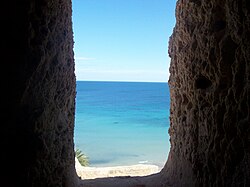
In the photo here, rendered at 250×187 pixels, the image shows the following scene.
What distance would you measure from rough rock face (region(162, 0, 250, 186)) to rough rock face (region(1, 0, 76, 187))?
60.3 inches

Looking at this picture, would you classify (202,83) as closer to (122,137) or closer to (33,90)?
(33,90)

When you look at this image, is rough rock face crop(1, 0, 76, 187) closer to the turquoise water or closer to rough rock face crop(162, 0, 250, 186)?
rough rock face crop(162, 0, 250, 186)

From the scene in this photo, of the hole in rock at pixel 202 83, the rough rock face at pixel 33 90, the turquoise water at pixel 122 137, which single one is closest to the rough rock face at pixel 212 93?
the hole in rock at pixel 202 83

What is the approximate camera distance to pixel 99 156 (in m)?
16.2

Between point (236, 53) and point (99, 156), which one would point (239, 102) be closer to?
point (236, 53)

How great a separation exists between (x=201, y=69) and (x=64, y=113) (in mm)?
1660

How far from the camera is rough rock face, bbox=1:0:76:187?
96.7 inches

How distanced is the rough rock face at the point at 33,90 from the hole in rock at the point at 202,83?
5.13 ft

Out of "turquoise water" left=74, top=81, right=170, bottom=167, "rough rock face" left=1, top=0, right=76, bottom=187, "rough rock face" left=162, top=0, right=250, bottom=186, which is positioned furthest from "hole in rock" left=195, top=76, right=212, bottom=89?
"turquoise water" left=74, top=81, right=170, bottom=167

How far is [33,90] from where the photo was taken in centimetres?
265

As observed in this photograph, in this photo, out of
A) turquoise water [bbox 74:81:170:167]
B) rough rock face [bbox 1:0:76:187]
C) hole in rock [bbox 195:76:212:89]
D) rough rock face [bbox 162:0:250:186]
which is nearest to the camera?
rough rock face [bbox 1:0:76:187]

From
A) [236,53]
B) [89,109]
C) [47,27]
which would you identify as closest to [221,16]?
[236,53]

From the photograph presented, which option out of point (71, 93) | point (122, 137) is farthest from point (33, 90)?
point (122, 137)

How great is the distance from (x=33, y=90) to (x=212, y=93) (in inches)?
69.9
